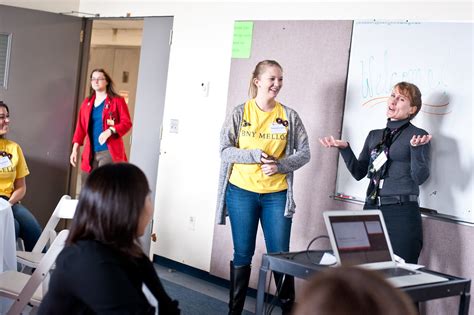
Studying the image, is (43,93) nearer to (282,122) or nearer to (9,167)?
(9,167)

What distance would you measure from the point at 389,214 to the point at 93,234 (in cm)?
207

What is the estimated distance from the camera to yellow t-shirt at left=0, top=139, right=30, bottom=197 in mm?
4527

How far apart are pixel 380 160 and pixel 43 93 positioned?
341 cm

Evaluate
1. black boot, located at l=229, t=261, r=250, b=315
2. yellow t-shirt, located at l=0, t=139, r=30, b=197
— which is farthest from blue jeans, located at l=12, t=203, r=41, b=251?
black boot, located at l=229, t=261, r=250, b=315

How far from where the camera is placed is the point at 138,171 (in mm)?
1924

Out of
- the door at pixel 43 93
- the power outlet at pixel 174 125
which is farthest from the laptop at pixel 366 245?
the door at pixel 43 93

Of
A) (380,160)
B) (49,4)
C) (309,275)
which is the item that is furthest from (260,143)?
(49,4)

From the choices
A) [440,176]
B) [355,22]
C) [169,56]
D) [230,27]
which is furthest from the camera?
[169,56]

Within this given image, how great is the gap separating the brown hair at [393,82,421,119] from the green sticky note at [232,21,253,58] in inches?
58.0

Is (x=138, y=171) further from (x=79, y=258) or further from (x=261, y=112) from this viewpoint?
(x=261, y=112)

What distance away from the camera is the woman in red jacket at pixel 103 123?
554 centimetres

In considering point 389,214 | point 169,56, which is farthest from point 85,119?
point 389,214

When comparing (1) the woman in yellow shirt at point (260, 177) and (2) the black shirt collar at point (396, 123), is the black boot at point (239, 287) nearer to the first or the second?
(1) the woman in yellow shirt at point (260, 177)

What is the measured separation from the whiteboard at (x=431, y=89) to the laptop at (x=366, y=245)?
1.15m
